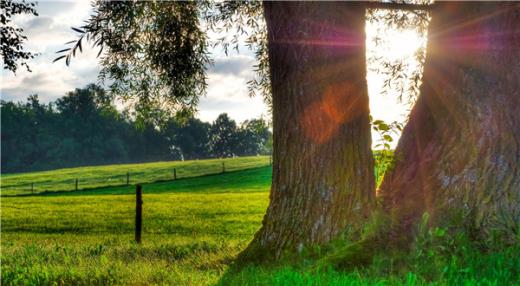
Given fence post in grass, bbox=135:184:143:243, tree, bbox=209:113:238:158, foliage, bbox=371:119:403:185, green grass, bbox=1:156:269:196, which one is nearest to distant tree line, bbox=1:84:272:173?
tree, bbox=209:113:238:158

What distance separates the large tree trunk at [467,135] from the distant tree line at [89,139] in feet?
343

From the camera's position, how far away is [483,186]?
8.09 meters

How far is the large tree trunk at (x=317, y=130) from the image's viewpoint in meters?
8.21

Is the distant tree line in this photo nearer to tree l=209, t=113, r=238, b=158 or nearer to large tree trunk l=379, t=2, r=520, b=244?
tree l=209, t=113, r=238, b=158

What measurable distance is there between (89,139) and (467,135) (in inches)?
4798

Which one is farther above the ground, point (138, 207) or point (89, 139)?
point (89, 139)

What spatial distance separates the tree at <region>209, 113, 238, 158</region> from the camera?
134375 mm

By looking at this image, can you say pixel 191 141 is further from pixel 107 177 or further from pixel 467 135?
pixel 467 135

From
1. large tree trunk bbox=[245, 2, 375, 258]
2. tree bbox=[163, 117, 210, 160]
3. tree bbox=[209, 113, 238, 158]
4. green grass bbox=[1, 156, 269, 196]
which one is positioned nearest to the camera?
large tree trunk bbox=[245, 2, 375, 258]

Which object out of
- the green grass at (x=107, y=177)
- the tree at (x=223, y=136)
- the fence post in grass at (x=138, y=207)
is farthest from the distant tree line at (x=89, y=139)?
the fence post in grass at (x=138, y=207)

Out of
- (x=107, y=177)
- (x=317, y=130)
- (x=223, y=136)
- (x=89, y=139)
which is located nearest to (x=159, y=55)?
(x=317, y=130)

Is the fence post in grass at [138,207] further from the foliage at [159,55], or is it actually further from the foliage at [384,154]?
the foliage at [384,154]

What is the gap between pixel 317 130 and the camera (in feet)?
27.3

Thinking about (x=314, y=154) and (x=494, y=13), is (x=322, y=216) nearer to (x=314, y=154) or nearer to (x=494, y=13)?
(x=314, y=154)
